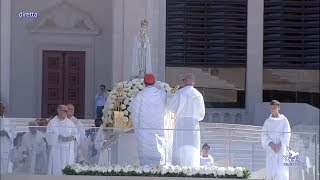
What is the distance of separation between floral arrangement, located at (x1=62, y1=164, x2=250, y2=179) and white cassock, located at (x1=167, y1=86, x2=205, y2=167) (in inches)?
6.3

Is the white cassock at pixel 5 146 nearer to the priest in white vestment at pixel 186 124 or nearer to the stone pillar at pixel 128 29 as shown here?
the priest in white vestment at pixel 186 124

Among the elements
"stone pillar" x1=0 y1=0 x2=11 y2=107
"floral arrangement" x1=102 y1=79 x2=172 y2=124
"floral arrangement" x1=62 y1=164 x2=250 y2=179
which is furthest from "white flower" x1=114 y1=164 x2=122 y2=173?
"stone pillar" x1=0 y1=0 x2=11 y2=107


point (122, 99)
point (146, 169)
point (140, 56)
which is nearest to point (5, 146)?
point (146, 169)

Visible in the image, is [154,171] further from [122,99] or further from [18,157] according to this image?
[122,99]

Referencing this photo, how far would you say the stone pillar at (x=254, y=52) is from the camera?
26344 millimetres

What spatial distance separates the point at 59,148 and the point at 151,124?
149cm

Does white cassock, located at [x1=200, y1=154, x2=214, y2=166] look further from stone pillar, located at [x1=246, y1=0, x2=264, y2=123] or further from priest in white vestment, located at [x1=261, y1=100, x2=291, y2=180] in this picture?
stone pillar, located at [x1=246, y1=0, x2=264, y2=123]

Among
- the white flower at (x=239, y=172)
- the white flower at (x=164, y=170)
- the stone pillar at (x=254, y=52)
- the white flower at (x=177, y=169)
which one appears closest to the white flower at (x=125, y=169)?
the white flower at (x=164, y=170)

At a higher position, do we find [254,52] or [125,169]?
[254,52]

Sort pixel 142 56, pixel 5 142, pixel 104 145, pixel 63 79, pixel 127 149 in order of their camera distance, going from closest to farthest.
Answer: pixel 5 142
pixel 104 145
pixel 127 149
pixel 142 56
pixel 63 79

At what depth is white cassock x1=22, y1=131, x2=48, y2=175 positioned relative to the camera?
13.8m

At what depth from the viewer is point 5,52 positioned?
961 inches

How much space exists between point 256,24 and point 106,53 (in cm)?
437

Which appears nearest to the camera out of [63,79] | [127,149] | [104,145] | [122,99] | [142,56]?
[104,145]
